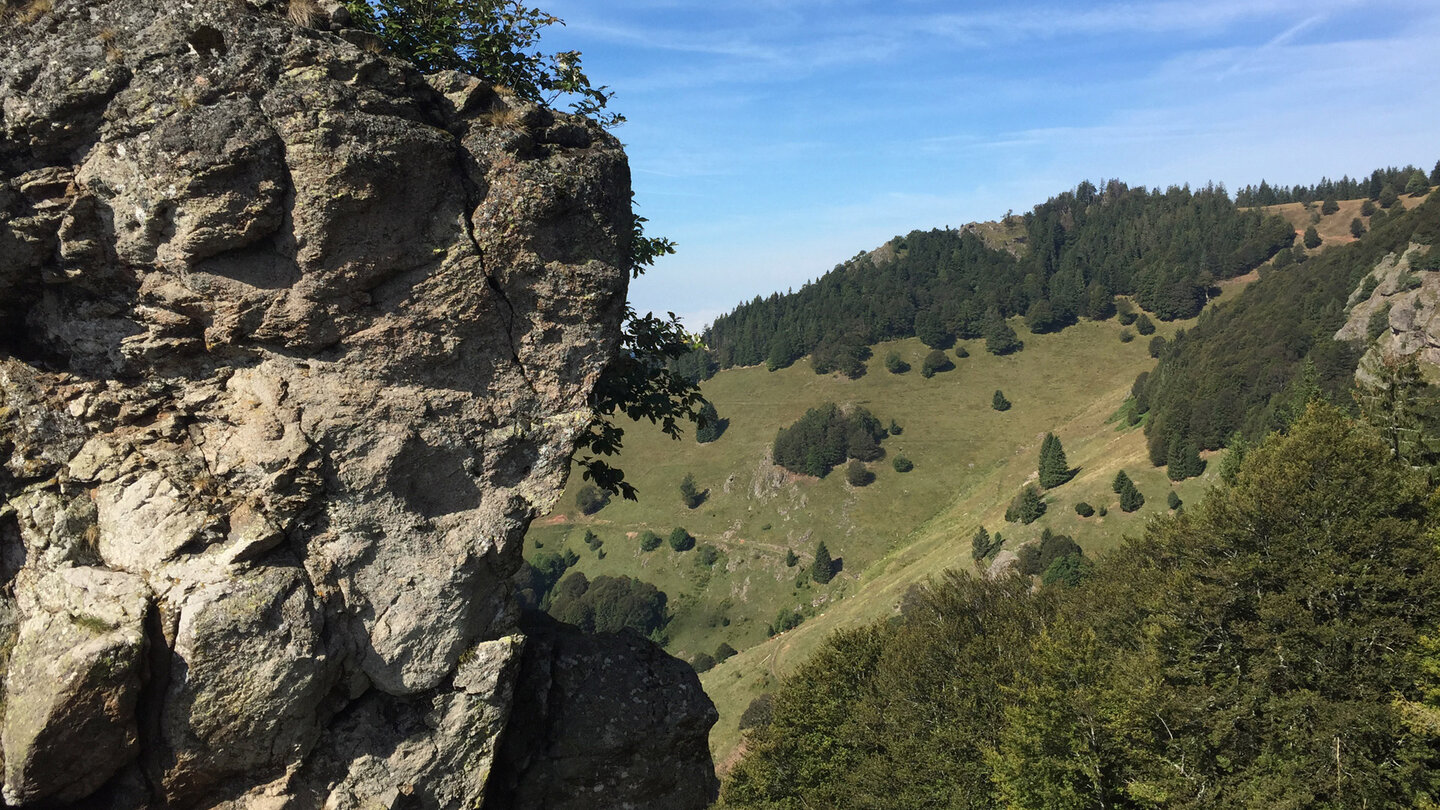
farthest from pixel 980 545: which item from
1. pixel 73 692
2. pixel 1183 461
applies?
pixel 73 692

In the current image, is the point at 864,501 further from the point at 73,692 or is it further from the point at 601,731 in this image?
the point at 73,692

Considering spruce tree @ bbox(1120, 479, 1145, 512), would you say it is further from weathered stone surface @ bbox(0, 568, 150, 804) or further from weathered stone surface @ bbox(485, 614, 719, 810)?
weathered stone surface @ bbox(0, 568, 150, 804)

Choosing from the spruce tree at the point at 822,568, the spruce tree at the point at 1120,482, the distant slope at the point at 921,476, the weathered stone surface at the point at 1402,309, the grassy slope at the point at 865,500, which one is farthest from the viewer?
the spruce tree at the point at 822,568

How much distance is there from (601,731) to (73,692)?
551cm

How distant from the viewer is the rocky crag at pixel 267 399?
7.80m

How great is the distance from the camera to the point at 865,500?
504ft

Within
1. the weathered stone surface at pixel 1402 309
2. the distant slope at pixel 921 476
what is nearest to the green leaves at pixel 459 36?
the distant slope at pixel 921 476

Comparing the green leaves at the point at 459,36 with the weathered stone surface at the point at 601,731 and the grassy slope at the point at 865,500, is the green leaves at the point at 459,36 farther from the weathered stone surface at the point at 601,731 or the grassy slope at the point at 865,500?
the grassy slope at the point at 865,500

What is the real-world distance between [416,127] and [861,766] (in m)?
39.5

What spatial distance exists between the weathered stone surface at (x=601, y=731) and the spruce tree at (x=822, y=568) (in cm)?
12488

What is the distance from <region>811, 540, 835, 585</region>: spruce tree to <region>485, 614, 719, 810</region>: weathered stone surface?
125 meters

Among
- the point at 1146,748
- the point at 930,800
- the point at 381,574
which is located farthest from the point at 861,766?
the point at 381,574

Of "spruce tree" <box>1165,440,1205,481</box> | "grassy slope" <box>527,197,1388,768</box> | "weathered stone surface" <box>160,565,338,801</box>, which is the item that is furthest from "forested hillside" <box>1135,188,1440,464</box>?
"weathered stone surface" <box>160,565,338,801</box>

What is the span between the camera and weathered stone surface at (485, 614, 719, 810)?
32.7 ft
